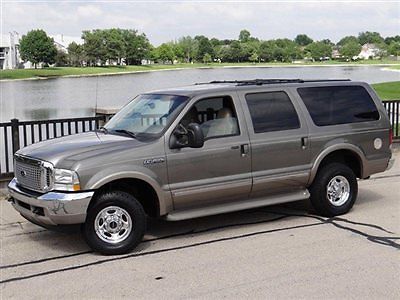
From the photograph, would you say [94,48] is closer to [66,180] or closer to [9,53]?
[9,53]

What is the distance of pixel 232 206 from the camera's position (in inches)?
273

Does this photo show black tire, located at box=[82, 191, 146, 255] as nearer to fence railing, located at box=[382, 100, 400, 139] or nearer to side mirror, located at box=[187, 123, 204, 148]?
side mirror, located at box=[187, 123, 204, 148]

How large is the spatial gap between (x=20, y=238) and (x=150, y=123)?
6.90ft

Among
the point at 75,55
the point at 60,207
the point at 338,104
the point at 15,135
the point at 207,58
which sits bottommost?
the point at 60,207

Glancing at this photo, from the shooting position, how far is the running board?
258 inches

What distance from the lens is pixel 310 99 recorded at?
7.66 meters

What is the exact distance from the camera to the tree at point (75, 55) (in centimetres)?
11069

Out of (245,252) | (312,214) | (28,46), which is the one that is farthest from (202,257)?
(28,46)

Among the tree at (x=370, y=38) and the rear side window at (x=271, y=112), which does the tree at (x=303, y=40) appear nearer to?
the tree at (x=370, y=38)

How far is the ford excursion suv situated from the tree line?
101540mm

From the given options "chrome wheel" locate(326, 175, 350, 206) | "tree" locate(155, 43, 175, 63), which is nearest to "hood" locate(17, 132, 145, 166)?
"chrome wheel" locate(326, 175, 350, 206)

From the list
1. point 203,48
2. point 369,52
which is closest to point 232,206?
point 203,48

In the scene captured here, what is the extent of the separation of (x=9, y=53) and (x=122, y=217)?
399ft

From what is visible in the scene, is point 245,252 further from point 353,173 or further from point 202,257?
point 353,173
